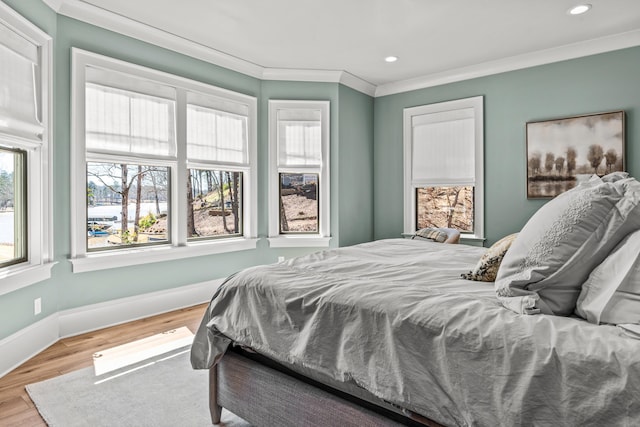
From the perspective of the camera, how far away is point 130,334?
329 cm

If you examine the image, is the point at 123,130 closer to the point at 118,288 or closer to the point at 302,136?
the point at 118,288

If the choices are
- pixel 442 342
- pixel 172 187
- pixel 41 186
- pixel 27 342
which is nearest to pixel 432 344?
pixel 442 342

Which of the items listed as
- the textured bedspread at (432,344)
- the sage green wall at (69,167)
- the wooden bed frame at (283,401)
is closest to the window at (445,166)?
the sage green wall at (69,167)

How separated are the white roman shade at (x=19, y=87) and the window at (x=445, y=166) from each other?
13.2 ft

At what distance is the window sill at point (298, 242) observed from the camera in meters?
4.82

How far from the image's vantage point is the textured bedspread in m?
0.97

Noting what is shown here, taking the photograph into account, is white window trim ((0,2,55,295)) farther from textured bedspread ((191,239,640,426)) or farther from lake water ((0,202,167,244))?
textured bedspread ((191,239,640,426))

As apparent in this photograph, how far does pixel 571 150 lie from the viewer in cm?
405

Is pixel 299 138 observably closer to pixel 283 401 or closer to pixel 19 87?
pixel 19 87

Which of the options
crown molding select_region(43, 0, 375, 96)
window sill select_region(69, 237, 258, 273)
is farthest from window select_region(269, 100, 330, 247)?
window sill select_region(69, 237, 258, 273)

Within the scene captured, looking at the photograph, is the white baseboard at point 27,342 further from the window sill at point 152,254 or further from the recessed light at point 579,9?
the recessed light at point 579,9

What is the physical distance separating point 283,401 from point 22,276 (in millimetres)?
2211

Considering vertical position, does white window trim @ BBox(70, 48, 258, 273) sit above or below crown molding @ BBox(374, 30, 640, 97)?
below

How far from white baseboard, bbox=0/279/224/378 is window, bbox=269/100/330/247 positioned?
1.12 m
